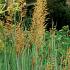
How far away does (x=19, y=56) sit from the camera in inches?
105

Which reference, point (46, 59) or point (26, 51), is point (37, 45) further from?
point (46, 59)

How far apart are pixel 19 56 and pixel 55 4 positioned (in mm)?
8964

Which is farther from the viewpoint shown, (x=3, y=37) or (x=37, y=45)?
(x=3, y=37)

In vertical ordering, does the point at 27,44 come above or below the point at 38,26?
below

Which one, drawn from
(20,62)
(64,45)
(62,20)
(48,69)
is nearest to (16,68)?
(20,62)

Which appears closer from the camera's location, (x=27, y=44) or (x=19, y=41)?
(x=19, y=41)

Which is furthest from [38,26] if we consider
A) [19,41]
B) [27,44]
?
[27,44]

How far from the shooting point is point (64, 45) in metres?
7.49

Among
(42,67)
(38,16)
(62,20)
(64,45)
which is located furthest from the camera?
(62,20)

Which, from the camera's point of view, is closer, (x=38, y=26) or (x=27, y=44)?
(x=38, y=26)

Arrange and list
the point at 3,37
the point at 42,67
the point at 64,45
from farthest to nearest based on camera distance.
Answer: the point at 64,45
the point at 3,37
the point at 42,67

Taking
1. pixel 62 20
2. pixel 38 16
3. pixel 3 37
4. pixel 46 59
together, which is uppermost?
pixel 38 16

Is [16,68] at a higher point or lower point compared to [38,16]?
lower

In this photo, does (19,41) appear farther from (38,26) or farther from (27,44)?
(27,44)
